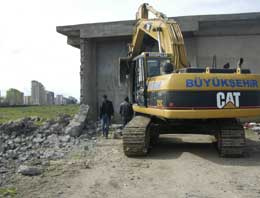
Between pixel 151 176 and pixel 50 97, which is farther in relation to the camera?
pixel 50 97

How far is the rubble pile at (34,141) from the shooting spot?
9949 millimetres

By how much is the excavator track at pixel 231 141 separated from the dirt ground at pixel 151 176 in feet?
0.67

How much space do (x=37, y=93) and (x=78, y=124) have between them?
8562cm

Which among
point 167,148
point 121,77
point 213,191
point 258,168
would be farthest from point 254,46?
point 213,191

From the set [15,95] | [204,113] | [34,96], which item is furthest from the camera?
[34,96]

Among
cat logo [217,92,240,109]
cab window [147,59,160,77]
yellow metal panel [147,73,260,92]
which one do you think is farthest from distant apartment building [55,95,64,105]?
cat logo [217,92,240,109]

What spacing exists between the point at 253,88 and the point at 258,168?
6.43 ft

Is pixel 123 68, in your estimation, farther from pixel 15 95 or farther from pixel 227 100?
pixel 15 95

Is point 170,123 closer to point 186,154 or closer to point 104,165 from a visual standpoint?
point 186,154

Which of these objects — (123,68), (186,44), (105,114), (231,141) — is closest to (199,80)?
(231,141)

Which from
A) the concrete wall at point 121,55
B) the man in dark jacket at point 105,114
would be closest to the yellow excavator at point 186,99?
the man in dark jacket at point 105,114

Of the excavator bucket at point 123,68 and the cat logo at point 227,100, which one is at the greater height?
the excavator bucket at point 123,68

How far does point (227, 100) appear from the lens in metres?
9.17

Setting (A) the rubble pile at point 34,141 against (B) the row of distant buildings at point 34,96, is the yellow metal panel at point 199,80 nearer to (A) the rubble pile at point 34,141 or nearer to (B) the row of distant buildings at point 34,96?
(A) the rubble pile at point 34,141
